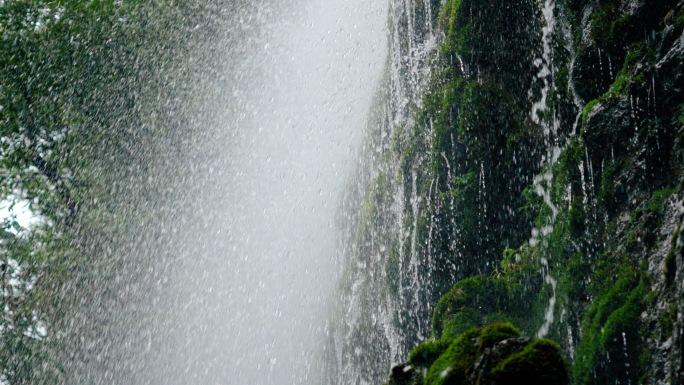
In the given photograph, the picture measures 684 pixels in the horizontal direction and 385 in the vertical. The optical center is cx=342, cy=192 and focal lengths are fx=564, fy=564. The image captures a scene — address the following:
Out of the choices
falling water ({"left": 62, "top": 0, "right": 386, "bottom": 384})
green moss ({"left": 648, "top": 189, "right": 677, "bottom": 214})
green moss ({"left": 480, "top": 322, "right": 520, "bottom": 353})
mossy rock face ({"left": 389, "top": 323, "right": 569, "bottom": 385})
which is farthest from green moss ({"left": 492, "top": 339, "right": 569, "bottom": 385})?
falling water ({"left": 62, "top": 0, "right": 386, "bottom": 384})

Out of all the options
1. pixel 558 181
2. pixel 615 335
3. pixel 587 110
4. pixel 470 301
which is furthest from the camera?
pixel 470 301

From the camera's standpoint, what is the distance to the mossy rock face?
3230 millimetres

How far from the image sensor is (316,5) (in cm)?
2284

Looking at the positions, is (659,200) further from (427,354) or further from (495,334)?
(427,354)

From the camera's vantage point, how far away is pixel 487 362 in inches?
138

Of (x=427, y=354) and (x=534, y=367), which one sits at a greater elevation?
(x=427, y=354)

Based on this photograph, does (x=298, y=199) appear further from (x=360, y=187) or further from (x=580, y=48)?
(x=580, y=48)

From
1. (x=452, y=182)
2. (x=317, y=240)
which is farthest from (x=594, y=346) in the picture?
(x=317, y=240)

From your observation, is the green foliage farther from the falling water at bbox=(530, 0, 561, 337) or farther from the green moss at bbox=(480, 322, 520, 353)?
the falling water at bbox=(530, 0, 561, 337)

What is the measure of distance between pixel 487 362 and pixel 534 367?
1.10ft

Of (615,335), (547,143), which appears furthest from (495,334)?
(547,143)

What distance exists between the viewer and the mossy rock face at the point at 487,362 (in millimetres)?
3230

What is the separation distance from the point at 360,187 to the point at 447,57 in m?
5.86

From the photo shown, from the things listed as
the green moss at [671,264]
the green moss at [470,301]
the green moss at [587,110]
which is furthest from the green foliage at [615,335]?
the green moss at [470,301]
